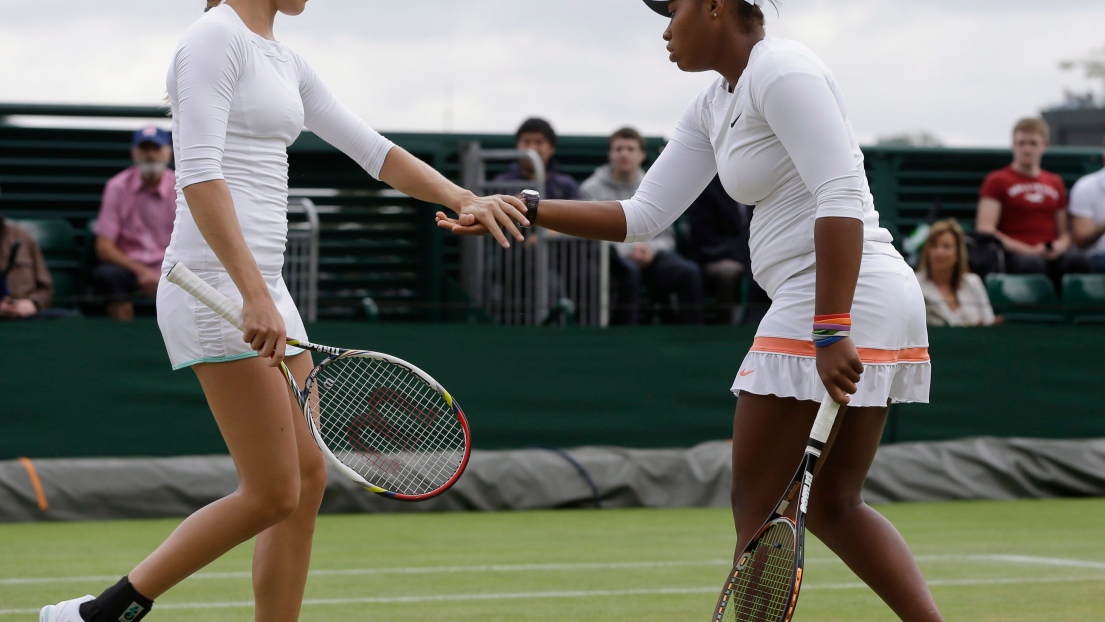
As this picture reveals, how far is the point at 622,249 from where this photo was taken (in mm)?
10523

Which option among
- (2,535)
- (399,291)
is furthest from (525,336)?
(2,535)

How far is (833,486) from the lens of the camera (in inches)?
152

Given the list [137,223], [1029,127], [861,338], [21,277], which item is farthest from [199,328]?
[1029,127]

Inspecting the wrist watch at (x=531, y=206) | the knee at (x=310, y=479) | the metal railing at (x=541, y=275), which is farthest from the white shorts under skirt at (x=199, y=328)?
the metal railing at (x=541, y=275)

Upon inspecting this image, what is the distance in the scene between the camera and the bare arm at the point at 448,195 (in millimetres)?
4289

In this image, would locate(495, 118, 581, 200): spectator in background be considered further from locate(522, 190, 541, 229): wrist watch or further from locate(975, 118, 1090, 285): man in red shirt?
locate(522, 190, 541, 229): wrist watch

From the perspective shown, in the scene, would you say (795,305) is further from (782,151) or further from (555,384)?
(555,384)

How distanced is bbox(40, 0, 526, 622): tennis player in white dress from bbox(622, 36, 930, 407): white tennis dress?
1.21 m

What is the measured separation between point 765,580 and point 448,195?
4.90 feet

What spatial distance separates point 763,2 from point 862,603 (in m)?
2.77

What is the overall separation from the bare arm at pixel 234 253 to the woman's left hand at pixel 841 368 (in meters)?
1.37

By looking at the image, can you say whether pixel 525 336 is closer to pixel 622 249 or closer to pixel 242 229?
pixel 622 249

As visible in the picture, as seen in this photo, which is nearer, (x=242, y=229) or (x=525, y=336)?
(x=242, y=229)

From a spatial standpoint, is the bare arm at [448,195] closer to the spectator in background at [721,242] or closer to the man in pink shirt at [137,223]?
the man in pink shirt at [137,223]
